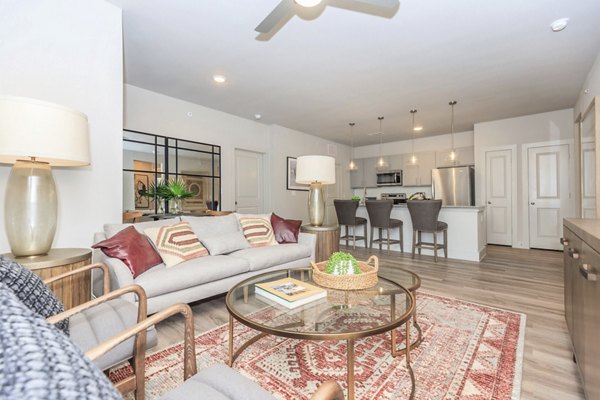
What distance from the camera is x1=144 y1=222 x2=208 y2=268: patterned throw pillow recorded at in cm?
234

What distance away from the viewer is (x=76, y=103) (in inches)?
87.2

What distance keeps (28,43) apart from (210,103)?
2601 mm

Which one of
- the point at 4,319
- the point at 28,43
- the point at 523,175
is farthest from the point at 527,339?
the point at 523,175

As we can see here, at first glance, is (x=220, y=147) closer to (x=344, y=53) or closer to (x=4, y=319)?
(x=344, y=53)

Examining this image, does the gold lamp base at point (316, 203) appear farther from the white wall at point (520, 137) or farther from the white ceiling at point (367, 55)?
the white wall at point (520, 137)

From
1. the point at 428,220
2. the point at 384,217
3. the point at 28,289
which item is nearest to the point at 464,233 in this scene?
the point at 428,220

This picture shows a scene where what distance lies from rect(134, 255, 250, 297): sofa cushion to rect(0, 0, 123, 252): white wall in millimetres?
757

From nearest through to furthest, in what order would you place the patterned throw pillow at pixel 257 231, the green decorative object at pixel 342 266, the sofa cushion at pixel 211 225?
the green decorative object at pixel 342 266 < the sofa cushion at pixel 211 225 < the patterned throw pillow at pixel 257 231

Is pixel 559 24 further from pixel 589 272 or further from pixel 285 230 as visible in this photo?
pixel 285 230

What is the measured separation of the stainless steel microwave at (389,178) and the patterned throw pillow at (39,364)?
736 centimetres

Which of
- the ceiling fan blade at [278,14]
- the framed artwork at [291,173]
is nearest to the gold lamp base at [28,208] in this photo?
the ceiling fan blade at [278,14]

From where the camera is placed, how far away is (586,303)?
1.26 m

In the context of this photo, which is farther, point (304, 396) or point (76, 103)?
point (76, 103)

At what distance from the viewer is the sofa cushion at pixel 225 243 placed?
2.69m
